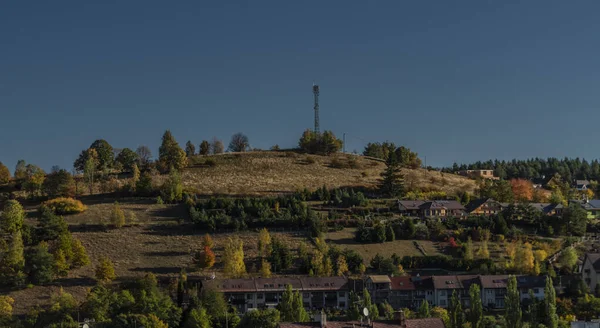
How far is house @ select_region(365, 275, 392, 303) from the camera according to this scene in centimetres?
8019

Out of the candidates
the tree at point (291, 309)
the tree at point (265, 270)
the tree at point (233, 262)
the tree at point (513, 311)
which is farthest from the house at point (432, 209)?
the tree at point (291, 309)

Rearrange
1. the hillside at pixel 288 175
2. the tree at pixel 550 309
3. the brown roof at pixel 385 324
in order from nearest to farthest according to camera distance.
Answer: the brown roof at pixel 385 324 → the tree at pixel 550 309 → the hillside at pixel 288 175

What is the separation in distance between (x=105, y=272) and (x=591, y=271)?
53468 millimetres

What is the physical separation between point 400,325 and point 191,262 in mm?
43552

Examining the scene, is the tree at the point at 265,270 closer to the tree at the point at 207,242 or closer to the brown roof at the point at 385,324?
the tree at the point at 207,242

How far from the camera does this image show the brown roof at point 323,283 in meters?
80.8

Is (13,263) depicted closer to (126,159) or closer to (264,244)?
(264,244)

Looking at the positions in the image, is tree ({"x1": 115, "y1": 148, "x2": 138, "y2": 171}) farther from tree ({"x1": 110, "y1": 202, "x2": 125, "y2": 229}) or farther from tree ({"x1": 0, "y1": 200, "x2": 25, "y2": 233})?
tree ({"x1": 0, "y1": 200, "x2": 25, "y2": 233})

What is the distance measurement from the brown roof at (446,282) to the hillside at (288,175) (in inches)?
1958

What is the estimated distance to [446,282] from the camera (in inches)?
3216

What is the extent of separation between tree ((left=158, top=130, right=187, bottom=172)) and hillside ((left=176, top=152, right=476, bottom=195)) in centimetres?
233

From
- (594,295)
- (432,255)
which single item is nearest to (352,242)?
(432,255)

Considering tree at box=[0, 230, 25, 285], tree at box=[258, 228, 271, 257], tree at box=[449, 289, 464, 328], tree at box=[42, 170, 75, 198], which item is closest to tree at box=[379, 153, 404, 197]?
tree at box=[258, 228, 271, 257]

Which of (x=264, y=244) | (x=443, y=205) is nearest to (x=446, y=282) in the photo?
(x=264, y=244)
